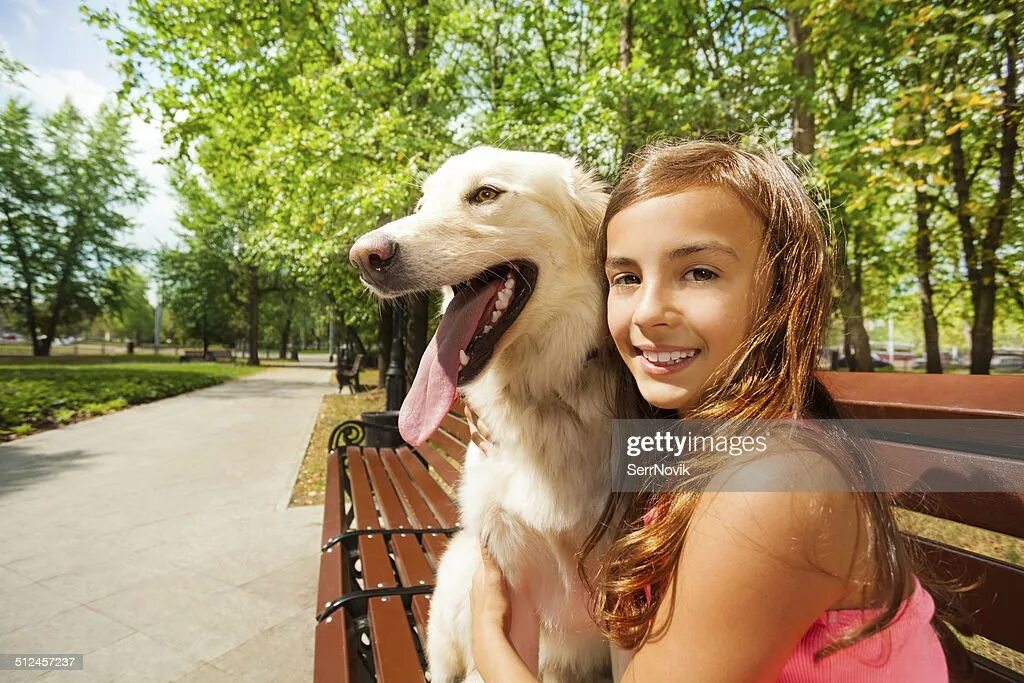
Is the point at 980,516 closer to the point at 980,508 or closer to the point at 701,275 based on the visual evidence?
the point at 980,508

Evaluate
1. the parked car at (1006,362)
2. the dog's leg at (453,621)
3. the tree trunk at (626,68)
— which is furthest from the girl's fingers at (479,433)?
the parked car at (1006,362)

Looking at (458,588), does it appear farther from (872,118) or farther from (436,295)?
(872,118)

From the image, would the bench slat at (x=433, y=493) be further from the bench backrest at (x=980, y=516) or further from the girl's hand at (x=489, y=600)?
the bench backrest at (x=980, y=516)

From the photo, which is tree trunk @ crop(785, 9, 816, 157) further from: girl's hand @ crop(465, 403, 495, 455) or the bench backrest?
girl's hand @ crop(465, 403, 495, 455)

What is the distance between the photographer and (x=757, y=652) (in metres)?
0.73

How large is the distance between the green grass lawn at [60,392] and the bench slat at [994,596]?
32.3 feet

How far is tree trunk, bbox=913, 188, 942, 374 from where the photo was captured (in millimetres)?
7645

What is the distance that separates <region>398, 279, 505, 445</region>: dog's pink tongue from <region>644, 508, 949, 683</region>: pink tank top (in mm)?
1010

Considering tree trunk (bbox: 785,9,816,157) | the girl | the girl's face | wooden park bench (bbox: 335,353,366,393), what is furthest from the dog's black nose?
wooden park bench (bbox: 335,353,366,393)

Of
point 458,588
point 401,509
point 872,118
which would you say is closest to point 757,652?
point 458,588

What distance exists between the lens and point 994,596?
1216mm

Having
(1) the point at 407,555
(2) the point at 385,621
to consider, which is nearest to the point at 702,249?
(2) the point at 385,621

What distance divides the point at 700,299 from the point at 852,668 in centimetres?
63

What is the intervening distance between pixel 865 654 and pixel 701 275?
67 cm
